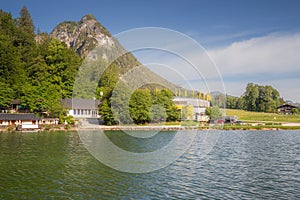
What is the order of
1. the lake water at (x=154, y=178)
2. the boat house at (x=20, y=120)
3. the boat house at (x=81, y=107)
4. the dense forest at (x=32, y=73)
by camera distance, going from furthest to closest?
1. the boat house at (x=81, y=107)
2. the dense forest at (x=32, y=73)
3. the boat house at (x=20, y=120)
4. the lake water at (x=154, y=178)

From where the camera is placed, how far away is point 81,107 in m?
87.7

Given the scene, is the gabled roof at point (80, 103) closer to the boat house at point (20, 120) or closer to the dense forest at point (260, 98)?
the boat house at point (20, 120)

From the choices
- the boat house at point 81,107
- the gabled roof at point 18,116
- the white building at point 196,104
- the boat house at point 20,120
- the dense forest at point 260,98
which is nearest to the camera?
the white building at point 196,104

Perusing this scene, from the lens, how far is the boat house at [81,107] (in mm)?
86188

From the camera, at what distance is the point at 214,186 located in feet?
66.6

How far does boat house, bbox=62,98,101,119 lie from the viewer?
3393 inches

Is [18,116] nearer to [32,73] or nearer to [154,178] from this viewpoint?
[32,73]

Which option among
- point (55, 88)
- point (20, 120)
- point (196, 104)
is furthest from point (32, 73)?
point (196, 104)

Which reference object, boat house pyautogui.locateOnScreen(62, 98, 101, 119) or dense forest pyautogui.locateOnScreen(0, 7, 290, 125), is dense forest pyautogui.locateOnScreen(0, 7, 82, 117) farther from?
boat house pyautogui.locateOnScreen(62, 98, 101, 119)

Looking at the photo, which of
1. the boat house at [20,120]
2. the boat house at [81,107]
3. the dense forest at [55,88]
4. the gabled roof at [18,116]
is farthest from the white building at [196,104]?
the gabled roof at [18,116]

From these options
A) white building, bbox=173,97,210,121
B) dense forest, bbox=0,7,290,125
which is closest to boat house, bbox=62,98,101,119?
dense forest, bbox=0,7,290,125

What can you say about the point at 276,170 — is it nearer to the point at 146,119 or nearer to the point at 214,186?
the point at 214,186

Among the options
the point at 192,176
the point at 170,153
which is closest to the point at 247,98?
the point at 170,153

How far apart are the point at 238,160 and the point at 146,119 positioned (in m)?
43.5
